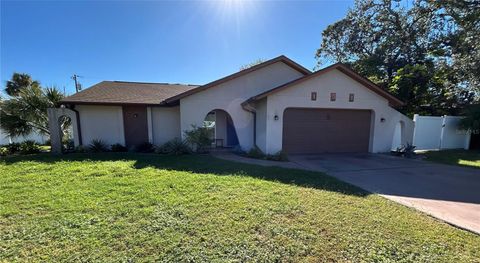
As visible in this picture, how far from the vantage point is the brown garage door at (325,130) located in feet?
37.1

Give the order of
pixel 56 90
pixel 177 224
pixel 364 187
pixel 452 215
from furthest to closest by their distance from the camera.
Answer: pixel 56 90 < pixel 364 187 < pixel 452 215 < pixel 177 224

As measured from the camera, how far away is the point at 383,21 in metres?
19.5

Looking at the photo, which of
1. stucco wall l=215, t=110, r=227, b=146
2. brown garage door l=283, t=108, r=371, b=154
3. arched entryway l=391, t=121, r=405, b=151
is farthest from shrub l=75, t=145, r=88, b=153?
arched entryway l=391, t=121, r=405, b=151

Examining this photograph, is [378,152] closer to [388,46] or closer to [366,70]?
[366,70]

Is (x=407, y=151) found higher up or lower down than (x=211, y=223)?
Result: higher up

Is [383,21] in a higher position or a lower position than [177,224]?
higher

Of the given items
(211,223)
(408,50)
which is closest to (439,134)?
(408,50)

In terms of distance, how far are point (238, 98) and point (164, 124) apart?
479cm

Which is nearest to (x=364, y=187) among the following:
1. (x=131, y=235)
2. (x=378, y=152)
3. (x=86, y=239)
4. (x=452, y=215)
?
(x=452, y=215)

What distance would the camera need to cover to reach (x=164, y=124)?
1295 centimetres

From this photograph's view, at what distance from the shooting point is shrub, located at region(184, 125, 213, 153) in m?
10.8

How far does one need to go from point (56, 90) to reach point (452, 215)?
58.5 feet

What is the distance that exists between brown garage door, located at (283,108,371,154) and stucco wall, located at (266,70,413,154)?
406 millimetres

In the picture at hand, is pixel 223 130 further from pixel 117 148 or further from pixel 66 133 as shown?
pixel 66 133
